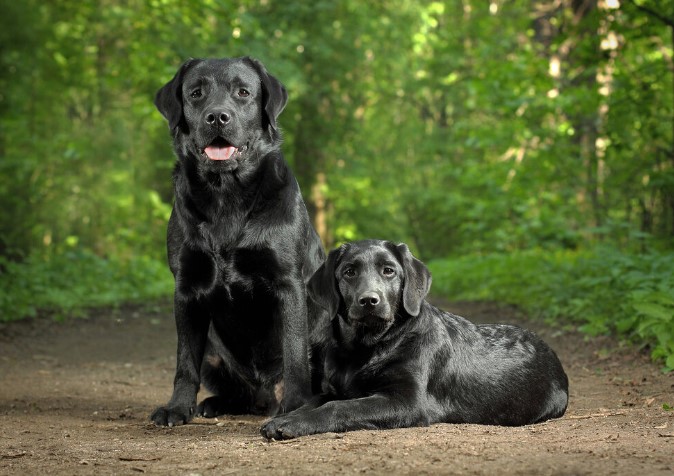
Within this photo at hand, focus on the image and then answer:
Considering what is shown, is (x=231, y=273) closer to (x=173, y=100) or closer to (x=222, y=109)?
(x=222, y=109)

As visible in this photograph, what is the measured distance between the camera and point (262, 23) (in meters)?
20.8

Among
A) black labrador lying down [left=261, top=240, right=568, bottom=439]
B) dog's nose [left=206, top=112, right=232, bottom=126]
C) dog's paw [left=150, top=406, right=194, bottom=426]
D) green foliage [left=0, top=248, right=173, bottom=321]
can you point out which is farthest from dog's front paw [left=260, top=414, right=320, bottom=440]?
green foliage [left=0, top=248, right=173, bottom=321]

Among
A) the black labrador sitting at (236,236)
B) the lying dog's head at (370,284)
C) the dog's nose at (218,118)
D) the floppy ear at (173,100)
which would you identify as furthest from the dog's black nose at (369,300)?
the floppy ear at (173,100)

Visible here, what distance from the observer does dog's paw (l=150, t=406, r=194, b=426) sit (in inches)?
209

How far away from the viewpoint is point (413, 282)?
5234 mm

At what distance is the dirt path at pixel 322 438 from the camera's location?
3.64 metres

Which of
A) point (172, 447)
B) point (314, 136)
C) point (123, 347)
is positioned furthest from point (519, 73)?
point (314, 136)

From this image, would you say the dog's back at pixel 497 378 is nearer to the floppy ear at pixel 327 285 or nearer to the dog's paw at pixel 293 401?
the floppy ear at pixel 327 285

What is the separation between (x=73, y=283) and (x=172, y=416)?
33.5ft

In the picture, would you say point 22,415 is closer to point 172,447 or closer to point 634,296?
point 172,447

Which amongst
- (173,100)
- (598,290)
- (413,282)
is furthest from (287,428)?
(598,290)

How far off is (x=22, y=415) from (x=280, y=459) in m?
2.66

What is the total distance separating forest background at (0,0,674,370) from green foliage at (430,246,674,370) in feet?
0.12

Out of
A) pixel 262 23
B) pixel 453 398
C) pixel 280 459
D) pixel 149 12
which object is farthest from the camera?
pixel 262 23
